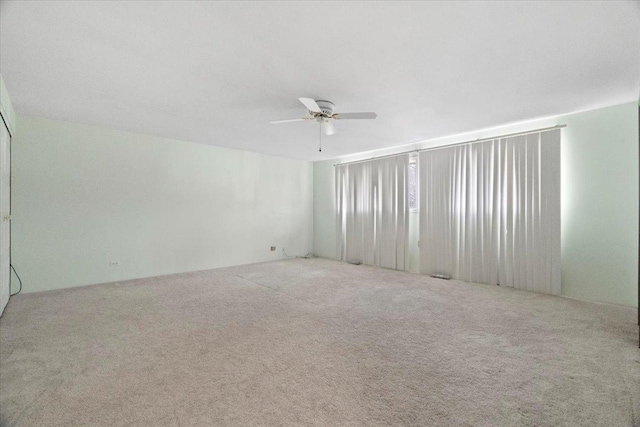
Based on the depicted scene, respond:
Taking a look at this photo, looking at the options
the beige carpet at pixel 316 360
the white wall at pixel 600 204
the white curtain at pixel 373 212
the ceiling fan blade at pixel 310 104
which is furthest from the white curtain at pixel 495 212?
the ceiling fan blade at pixel 310 104

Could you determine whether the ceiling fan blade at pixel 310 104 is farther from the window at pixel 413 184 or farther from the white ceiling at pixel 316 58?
the window at pixel 413 184

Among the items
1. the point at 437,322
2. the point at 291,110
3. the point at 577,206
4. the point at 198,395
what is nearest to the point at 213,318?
the point at 198,395

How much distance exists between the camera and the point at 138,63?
2.41m

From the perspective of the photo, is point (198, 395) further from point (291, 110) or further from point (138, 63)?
point (291, 110)

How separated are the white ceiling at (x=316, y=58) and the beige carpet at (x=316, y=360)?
2458 millimetres

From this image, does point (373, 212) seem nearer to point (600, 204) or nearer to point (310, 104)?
point (600, 204)

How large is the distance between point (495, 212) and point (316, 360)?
3.73m

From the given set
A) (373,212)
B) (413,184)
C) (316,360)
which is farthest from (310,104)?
(373,212)

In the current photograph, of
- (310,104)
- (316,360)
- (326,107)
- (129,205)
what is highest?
(326,107)

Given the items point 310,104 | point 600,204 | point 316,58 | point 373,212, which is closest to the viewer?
point 316,58

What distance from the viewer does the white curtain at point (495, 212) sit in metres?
3.87

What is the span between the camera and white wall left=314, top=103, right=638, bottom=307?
131 inches

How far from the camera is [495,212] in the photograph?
170 inches

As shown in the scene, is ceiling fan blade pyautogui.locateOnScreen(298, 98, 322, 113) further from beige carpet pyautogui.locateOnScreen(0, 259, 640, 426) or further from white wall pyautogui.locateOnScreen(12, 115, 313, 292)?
white wall pyautogui.locateOnScreen(12, 115, 313, 292)
